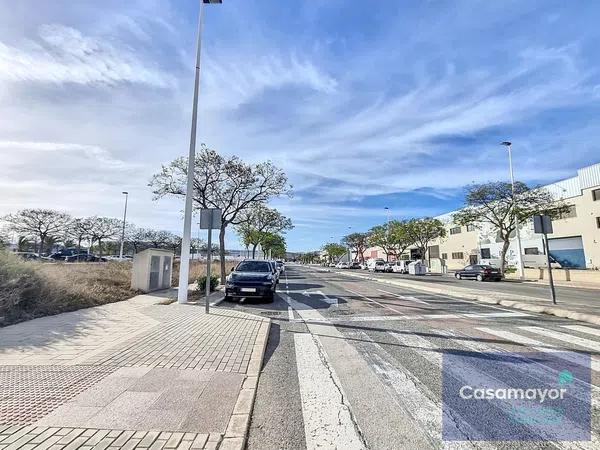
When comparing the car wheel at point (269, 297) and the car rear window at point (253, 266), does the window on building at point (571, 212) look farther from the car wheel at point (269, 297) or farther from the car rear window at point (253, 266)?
the car wheel at point (269, 297)

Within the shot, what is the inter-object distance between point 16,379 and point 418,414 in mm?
4859

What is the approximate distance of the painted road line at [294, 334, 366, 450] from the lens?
2.94m

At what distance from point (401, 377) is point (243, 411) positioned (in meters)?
2.28

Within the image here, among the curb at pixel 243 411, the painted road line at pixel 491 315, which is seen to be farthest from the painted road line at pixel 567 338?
the curb at pixel 243 411

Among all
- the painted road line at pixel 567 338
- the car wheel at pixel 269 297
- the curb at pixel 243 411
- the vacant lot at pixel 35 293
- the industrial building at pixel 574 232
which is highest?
the industrial building at pixel 574 232

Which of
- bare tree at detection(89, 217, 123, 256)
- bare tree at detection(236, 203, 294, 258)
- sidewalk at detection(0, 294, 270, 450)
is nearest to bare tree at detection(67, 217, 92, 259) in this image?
bare tree at detection(89, 217, 123, 256)

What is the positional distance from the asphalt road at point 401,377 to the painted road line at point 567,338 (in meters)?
0.02

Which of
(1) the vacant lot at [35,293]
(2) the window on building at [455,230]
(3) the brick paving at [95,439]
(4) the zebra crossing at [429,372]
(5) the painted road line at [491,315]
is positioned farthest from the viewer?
(2) the window on building at [455,230]

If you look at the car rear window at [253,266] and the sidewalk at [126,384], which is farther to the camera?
the car rear window at [253,266]

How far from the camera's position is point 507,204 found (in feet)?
104

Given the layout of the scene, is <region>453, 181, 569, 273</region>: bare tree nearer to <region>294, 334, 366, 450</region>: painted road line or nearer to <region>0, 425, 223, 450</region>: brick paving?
<region>294, 334, 366, 450</region>: painted road line

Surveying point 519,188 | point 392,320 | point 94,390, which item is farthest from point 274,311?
point 519,188

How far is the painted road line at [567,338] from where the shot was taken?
20.0 ft

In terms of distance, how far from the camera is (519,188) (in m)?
30.8
